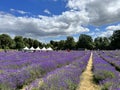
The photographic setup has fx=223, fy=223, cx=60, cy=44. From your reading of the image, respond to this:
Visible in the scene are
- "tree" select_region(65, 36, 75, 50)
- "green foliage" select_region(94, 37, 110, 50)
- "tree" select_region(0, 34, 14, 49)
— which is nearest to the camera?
"tree" select_region(0, 34, 14, 49)

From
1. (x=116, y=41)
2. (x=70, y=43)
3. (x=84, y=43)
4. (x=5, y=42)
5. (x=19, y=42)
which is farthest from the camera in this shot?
(x=84, y=43)

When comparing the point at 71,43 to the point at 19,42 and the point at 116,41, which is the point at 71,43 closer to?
the point at 116,41

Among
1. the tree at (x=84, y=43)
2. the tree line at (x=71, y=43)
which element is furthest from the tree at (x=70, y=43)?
the tree at (x=84, y=43)

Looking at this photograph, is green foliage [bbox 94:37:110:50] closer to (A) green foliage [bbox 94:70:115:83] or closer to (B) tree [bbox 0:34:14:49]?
(B) tree [bbox 0:34:14:49]

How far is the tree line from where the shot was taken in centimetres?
9438

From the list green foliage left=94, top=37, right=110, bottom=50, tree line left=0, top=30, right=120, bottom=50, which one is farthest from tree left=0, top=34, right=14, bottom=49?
green foliage left=94, top=37, right=110, bottom=50

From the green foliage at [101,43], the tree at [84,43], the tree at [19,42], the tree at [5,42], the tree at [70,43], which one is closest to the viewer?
the tree at [19,42]

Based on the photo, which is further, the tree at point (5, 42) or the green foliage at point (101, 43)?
the green foliage at point (101, 43)

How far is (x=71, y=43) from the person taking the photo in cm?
11350

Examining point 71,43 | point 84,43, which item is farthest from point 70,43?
point 84,43

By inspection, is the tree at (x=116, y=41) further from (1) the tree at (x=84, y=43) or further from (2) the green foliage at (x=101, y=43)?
(1) the tree at (x=84, y=43)

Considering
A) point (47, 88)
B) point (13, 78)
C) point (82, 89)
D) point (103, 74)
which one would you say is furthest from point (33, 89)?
point (103, 74)

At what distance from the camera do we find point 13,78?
7859 mm

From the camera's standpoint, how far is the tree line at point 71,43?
9438 centimetres
